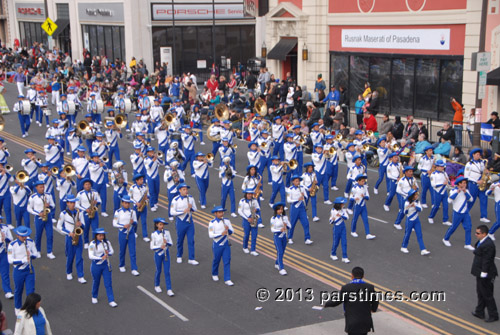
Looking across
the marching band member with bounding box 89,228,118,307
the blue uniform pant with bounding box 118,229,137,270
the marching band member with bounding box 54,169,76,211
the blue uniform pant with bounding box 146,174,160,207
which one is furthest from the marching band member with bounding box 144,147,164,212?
the marching band member with bounding box 89,228,118,307

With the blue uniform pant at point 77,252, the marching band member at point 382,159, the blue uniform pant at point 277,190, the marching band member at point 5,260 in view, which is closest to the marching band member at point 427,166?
the marching band member at point 382,159

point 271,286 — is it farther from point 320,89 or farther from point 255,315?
point 320,89

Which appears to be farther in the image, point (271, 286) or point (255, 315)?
point (271, 286)

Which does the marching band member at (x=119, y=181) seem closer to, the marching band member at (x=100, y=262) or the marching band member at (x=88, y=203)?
the marching band member at (x=88, y=203)

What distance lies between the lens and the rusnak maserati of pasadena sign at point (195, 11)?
44.5 meters

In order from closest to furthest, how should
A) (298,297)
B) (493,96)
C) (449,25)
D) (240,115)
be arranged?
(298,297), (493,96), (449,25), (240,115)

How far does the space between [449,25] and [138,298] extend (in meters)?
18.4

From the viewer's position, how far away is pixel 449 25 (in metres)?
26.0

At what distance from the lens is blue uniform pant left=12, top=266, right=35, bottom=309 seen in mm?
12609

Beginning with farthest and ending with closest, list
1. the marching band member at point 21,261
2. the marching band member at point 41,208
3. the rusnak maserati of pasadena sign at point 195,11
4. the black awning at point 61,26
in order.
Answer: the black awning at point 61,26 < the rusnak maserati of pasadena sign at point 195,11 < the marching band member at point 41,208 < the marching band member at point 21,261

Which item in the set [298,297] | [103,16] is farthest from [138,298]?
[103,16]

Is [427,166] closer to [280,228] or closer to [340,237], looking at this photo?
[340,237]

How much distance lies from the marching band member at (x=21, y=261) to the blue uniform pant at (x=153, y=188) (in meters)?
6.41

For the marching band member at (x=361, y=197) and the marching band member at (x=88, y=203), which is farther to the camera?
the marching band member at (x=361, y=197)
